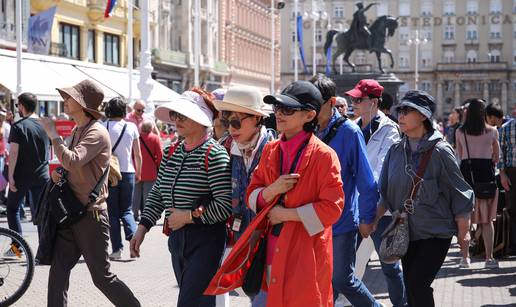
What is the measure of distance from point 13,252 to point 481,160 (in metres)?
5.45

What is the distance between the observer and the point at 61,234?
5926 mm

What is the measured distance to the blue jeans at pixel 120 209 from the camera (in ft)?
32.8

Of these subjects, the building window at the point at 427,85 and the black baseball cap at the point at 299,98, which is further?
the building window at the point at 427,85

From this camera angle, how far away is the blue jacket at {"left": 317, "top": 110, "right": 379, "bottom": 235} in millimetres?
5508

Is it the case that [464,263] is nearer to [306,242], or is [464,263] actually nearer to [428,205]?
[428,205]

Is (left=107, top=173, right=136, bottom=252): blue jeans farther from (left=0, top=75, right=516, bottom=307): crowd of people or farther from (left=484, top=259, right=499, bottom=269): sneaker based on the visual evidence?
(left=484, top=259, right=499, bottom=269): sneaker

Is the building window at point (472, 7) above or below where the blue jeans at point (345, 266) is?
above

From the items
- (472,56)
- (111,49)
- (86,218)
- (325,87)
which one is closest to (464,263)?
(325,87)

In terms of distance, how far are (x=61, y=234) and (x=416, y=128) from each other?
257 centimetres

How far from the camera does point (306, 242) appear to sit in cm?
426

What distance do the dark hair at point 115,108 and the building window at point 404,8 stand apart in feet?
284

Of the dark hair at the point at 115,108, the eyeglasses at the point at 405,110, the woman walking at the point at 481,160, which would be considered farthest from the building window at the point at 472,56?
the eyeglasses at the point at 405,110

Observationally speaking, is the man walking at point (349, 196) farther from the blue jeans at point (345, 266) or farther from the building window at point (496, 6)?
the building window at point (496, 6)

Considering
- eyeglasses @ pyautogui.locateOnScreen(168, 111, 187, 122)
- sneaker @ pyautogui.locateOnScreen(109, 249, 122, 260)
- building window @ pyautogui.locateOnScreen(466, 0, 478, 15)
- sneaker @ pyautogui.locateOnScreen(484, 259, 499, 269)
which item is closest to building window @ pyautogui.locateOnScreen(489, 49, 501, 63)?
building window @ pyautogui.locateOnScreen(466, 0, 478, 15)
